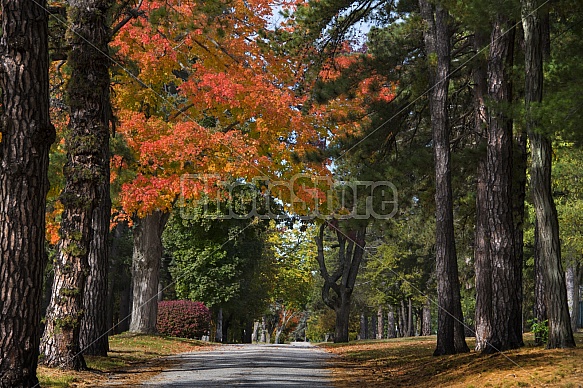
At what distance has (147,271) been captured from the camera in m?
26.6

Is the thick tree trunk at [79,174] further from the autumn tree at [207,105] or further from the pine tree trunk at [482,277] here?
the pine tree trunk at [482,277]

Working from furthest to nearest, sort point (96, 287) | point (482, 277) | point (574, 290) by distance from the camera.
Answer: point (574, 290) < point (482, 277) < point (96, 287)

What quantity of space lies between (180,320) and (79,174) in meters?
21.8

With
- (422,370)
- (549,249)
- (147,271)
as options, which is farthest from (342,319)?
(549,249)

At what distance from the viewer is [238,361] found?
1727cm

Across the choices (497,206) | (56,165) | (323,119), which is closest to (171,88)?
(323,119)

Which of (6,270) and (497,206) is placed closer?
(6,270)

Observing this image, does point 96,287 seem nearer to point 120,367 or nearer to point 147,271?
point 120,367

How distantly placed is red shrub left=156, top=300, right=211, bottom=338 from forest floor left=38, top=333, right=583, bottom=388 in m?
14.3

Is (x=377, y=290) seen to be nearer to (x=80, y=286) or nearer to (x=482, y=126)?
(x=482, y=126)

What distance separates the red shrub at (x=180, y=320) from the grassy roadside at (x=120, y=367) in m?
9.48

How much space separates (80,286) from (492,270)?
8.14 metres

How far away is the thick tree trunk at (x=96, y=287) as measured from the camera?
15.6 metres

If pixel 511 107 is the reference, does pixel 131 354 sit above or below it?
below
